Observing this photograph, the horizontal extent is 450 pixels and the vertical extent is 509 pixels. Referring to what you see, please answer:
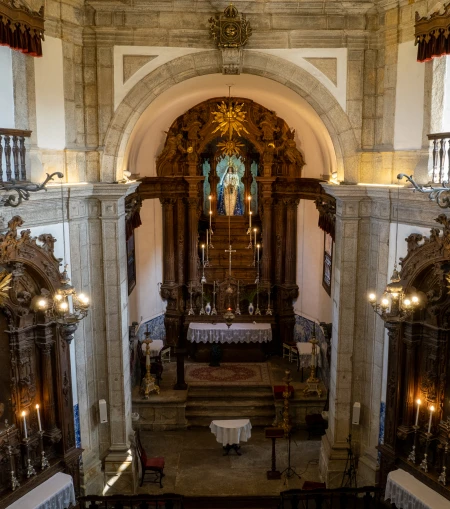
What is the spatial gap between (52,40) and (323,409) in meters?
9.85

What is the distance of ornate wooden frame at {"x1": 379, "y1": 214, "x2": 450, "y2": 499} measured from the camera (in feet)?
33.7

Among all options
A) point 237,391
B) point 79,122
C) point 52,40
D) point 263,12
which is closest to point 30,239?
point 79,122

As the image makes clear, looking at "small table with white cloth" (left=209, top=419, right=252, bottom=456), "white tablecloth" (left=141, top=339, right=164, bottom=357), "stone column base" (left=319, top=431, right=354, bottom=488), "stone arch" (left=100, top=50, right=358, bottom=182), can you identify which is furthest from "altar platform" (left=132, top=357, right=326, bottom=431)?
"stone arch" (left=100, top=50, right=358, bottom=182)

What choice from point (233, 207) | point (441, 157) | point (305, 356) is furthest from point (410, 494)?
point (233, 207)

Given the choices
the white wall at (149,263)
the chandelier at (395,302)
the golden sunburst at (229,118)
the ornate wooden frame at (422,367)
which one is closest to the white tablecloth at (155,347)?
the white wall at (149,263)

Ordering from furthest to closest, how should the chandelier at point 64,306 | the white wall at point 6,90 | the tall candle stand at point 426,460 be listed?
1. the tall candle stand at point 426,460
2. the white wall at point 6,90
3. the chandelier at point 64,306

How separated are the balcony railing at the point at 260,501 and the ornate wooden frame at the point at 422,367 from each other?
2.53 ft

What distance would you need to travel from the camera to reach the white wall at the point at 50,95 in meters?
10.6

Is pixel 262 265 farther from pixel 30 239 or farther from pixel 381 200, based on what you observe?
pixel 30 239

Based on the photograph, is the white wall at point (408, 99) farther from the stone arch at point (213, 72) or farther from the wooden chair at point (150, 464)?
the wooden chair at point (150, 464)

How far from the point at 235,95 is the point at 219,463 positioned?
8973 millimetres

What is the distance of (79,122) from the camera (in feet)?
37.5

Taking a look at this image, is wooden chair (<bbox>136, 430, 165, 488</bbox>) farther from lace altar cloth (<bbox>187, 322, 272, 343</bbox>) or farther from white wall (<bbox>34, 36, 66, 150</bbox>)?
white wall (<bbox>34, 36, 66, 150</bbox>)

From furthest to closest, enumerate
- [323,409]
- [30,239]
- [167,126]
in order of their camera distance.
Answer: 1. [167,126]
2. [323,409]
3. [30,239]
